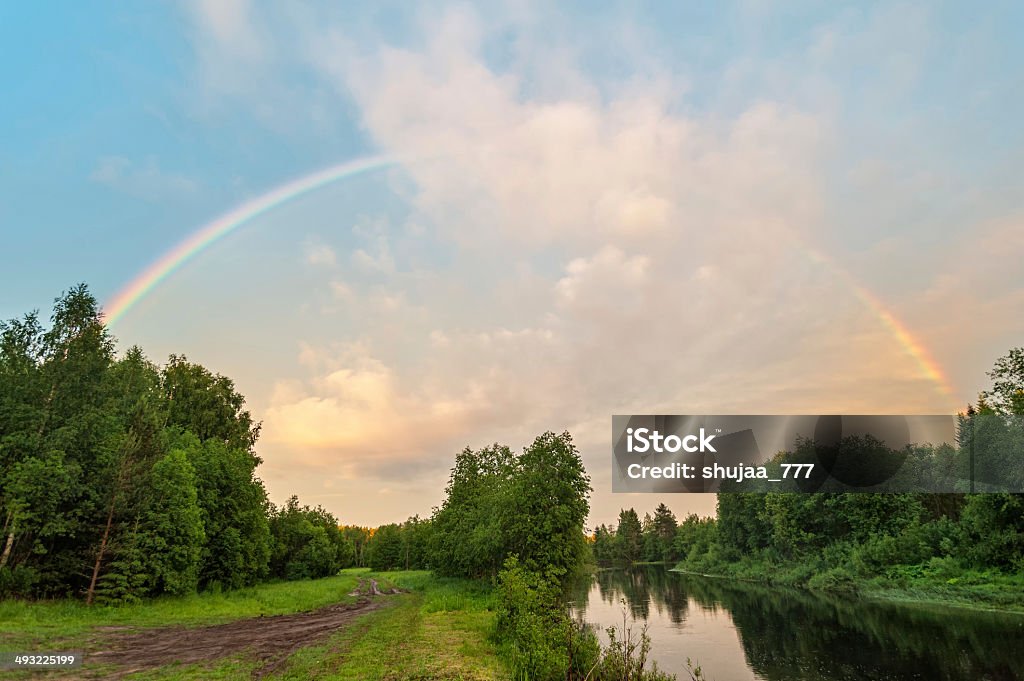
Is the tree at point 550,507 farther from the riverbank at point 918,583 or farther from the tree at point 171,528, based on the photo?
the riverbank at point 918,583

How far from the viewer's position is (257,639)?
2016 centimetres

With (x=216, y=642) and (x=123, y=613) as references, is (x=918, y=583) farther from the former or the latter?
(x=123, y=613)

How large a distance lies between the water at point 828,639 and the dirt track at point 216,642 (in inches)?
566

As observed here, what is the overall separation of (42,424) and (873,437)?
7951cm

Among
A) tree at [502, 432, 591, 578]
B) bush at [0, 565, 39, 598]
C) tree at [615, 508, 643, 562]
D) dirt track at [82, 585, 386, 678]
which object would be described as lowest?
tree at [615, 508, 643, 562]

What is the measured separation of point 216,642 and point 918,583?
53621mm

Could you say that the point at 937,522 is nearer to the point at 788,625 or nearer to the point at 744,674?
the point at 788,625

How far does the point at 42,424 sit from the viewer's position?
27188mm

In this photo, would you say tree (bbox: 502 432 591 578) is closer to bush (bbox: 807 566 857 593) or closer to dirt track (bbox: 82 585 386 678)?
dirt track (bbox: 82 585 386 678)

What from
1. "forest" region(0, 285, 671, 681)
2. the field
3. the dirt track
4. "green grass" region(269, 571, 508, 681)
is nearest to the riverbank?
"forest" region(0, 285, 671, 681)

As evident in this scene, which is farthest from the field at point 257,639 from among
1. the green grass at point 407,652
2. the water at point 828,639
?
the water at point 828,639

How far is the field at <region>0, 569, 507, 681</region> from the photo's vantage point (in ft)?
47.4

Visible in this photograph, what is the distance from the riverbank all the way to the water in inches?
88.9

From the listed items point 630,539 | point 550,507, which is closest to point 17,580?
point 550,507
